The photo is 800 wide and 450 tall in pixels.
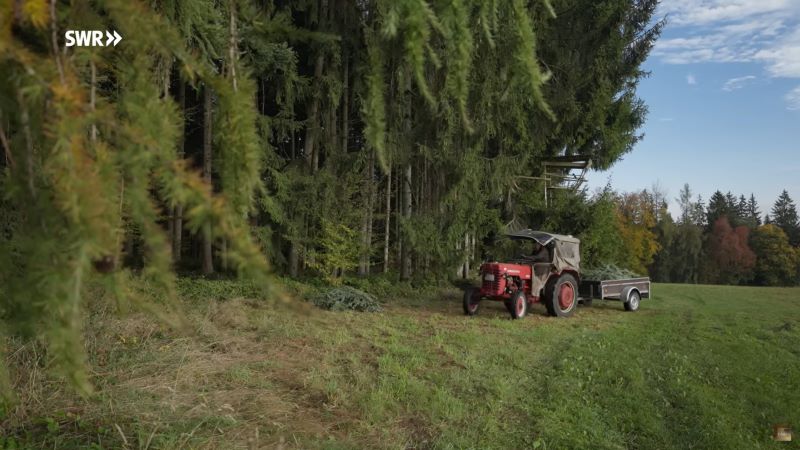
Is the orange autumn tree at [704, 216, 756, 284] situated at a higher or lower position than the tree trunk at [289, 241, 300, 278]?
lower

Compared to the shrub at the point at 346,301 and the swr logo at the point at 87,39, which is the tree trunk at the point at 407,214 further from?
the swr logo at the point at 87,39

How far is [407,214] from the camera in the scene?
593 inches

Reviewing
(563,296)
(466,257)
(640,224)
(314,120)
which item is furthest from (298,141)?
(640,224)

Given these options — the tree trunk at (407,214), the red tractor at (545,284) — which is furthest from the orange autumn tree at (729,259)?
the tree trunk at (407,214)

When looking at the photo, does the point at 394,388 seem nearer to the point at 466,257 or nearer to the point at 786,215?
the point at 466,257

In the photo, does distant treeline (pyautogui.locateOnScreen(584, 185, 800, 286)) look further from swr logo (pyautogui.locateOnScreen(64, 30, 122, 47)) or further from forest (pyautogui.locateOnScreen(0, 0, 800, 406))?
swr logo (pyautogui.locateOnScreen(64, 30, 122, 47))

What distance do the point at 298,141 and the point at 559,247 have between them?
8517 mm

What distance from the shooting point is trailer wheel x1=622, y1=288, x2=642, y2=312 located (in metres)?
12.0

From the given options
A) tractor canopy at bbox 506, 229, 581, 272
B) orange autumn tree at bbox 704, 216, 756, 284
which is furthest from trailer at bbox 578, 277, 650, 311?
orange autumn tree at bbox 704, 216, 756, 284

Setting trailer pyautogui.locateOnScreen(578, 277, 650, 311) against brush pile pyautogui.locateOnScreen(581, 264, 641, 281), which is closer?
trailer pyautogui.locateOnScreen(578, 277, 650, 311)

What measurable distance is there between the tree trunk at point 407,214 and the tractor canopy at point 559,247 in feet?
12.9

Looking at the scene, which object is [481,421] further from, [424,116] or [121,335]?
[424,116]

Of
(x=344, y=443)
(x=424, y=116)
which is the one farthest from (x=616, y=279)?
(x=344, y=443)

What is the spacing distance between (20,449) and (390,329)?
5.49 metres
